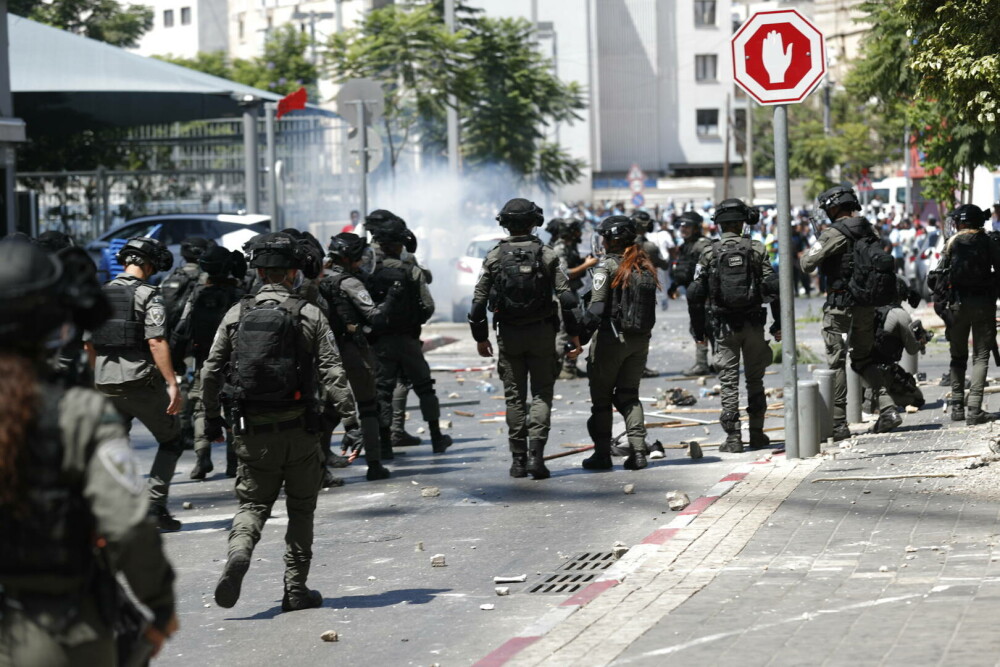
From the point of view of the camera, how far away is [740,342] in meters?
11.6

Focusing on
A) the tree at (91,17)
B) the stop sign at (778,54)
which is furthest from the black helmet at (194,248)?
the tree at (91,17)

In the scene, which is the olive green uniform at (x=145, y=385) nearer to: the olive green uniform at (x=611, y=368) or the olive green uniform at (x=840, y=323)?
the olive green uniform at (x=611, y=368)

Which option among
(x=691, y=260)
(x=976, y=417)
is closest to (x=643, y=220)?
(x=691, y=260)

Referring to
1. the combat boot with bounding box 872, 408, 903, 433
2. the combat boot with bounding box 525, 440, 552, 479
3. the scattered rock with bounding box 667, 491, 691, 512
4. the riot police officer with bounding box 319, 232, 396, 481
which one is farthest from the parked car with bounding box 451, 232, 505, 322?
the scattered rock with bounding box 667, 491, 691, 512

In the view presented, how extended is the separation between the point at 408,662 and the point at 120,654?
262cm

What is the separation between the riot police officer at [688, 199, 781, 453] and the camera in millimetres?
11477

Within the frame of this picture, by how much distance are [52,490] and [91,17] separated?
51304 millimetres

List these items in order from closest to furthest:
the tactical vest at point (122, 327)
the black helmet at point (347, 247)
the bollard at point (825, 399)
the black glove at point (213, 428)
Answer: the black glove at point (213, 428) < the tactical vest at point (122, 327) < the black helmet at point (347, 247) < the bollard at point (825, 399)

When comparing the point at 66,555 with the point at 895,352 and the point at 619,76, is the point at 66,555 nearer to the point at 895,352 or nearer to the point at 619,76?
the point at 895,352

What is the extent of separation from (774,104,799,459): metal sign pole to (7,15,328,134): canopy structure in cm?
1604

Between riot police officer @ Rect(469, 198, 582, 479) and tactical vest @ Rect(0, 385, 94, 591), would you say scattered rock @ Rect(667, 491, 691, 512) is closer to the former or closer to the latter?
riot police officer @ Rect(469, 198, 582, 479)

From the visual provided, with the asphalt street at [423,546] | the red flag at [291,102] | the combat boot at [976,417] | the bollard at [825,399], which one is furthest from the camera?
the red flag at [291,102]

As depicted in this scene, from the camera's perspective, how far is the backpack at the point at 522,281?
10.3 m

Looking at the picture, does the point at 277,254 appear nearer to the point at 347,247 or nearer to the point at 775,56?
the point at 347,247
